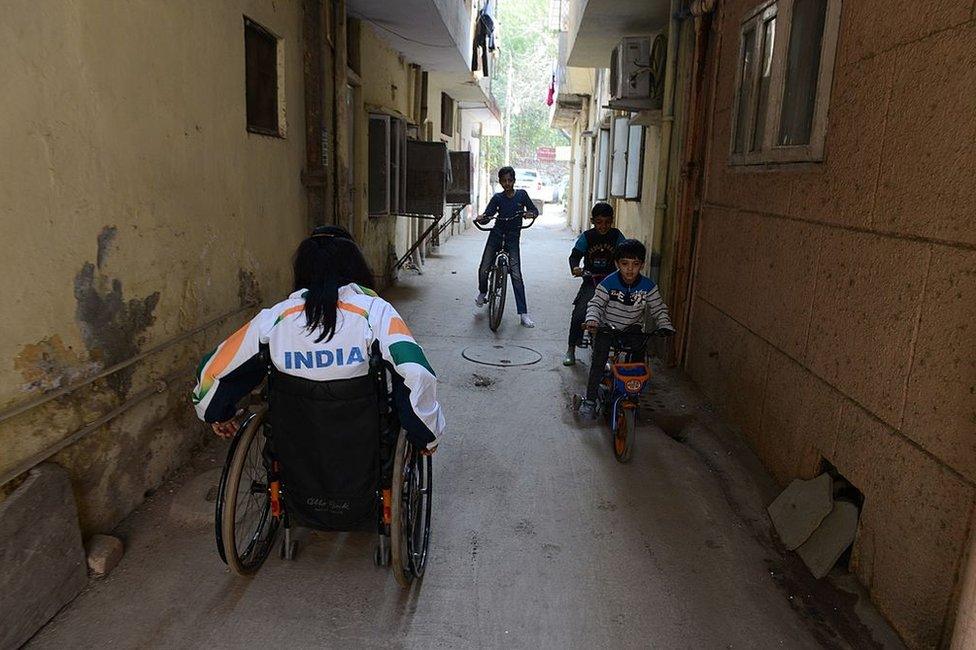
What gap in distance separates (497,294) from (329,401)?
4.90 m

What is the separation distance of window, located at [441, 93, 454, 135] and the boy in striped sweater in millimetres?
11638

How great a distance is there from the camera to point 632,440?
404 centimetres

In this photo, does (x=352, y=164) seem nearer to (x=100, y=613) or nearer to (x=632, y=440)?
(x=632, y=440)

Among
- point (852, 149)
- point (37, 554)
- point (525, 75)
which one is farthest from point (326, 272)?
point (525, 75)

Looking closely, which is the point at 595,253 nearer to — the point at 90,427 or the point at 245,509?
the point at 245,509

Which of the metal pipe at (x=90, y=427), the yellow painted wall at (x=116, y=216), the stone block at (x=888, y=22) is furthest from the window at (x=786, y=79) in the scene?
the metal pipe at (x=90, y=427)

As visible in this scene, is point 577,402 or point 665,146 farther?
point 665,146

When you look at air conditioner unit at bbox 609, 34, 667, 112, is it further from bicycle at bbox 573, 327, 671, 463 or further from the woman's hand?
the woman's hand

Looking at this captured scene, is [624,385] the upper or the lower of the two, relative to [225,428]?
lower

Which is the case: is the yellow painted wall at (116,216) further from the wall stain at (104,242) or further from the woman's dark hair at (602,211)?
the woman's dark hair at (602,211)

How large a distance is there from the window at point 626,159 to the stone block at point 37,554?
286 inches

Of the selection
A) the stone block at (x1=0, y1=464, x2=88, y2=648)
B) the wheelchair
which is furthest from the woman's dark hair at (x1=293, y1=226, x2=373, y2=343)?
the stone block at (x1=0, y1=464, x2=88, y2=648)

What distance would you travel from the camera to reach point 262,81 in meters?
5.08

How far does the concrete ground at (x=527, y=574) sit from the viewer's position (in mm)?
2547
